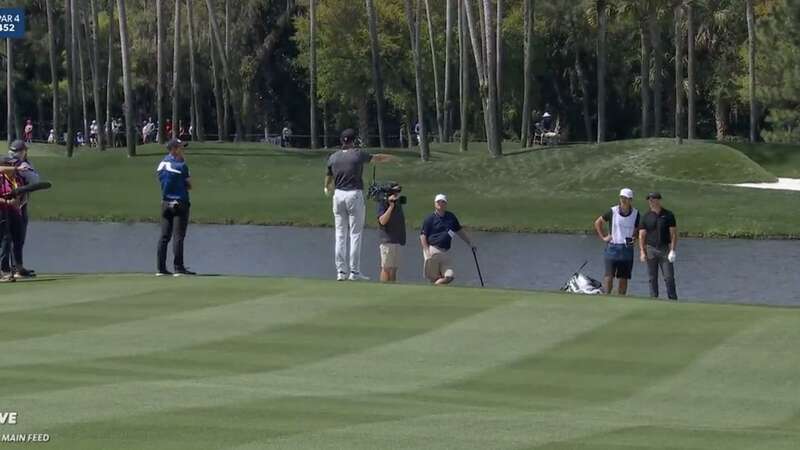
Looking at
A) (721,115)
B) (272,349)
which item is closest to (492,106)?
(721,115)

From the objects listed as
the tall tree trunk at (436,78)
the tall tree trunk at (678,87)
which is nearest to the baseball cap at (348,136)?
the tall tree trunk at (678,87)

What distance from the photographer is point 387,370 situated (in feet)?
50.2

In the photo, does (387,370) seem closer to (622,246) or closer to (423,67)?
(622,246)

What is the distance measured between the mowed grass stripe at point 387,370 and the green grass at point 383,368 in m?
0.03

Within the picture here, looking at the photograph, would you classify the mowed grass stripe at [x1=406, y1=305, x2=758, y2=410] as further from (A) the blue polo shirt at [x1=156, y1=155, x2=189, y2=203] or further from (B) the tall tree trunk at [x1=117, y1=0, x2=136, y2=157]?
(B) the tall tree trunk at [x1=117, y1=0, x2=136, y2=157]

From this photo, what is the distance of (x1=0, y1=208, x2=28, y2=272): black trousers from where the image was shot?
2264 cm

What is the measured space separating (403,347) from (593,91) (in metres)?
74.0

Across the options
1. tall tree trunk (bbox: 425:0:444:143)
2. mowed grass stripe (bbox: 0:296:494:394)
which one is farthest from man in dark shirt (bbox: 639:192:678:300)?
tall tree trunk (bbox: 425:0:444:143)

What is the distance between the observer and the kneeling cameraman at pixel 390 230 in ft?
81.3

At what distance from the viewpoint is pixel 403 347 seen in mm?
16453

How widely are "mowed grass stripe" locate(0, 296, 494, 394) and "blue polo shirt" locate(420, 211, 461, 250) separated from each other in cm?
581

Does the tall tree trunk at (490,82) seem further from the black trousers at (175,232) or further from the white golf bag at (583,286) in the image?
the black trousers at (175,232)

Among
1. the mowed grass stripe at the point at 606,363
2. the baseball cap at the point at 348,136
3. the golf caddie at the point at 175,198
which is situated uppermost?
the baseball cap at the point at 348,136
